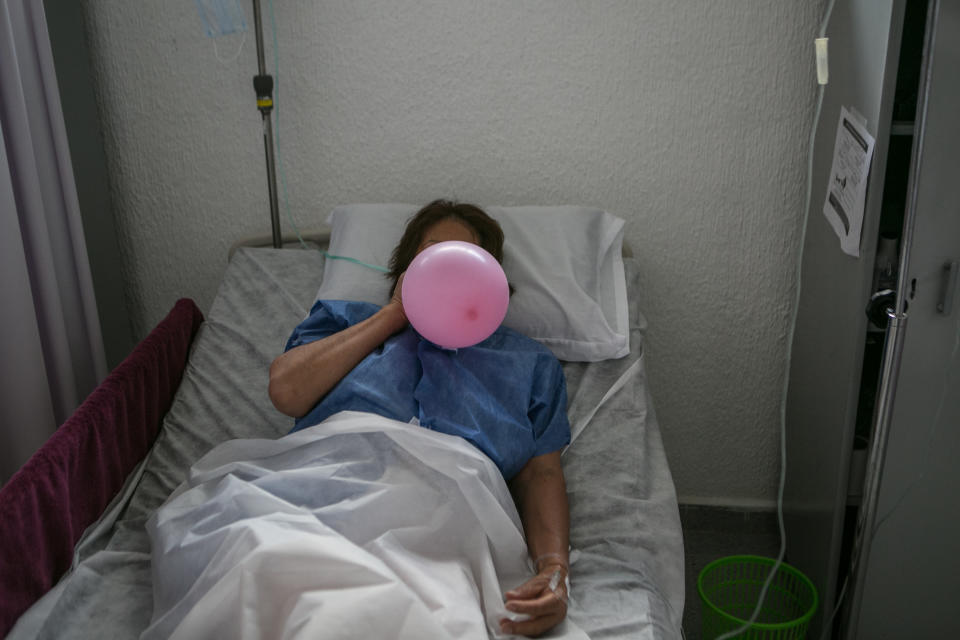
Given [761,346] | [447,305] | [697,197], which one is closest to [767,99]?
[697,197]

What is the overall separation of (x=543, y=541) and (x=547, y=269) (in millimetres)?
698

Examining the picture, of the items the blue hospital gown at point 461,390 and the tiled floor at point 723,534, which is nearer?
the blue hospital gown at point 461,390

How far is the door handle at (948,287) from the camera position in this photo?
4.80 ft

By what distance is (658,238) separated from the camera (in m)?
2.15

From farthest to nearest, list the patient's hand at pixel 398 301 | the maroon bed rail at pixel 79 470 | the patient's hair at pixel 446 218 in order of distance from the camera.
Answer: the patient's hair at pixel 446 218, the patient's hand at pixel 398 301, the maroon bed rail at pixel 79 470

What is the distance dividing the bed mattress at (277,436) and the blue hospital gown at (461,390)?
0.43 feet

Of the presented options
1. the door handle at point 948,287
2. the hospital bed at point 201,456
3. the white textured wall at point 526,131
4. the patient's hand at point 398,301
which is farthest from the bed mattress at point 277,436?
the door handle at point 948,287

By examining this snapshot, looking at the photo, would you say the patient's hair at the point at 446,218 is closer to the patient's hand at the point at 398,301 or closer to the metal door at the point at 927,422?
the patient's hand at the point at 398,301

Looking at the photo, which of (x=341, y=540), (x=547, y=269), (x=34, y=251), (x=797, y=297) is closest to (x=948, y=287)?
(x=797, y=297)

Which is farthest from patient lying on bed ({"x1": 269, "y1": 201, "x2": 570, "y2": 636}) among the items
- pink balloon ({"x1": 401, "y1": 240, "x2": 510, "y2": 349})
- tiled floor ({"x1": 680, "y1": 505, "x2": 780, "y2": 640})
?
tiled floor ({"x1": 680, "y1": 505, "x2": 780, "y2": 640})

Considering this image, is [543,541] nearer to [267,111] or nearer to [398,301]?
[398,301]

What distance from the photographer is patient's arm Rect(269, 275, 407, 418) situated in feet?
5.10

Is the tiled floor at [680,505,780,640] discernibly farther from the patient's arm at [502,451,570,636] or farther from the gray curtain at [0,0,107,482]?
the gray curtain at [0,0,107,482]

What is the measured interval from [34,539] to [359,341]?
24.1 inches
